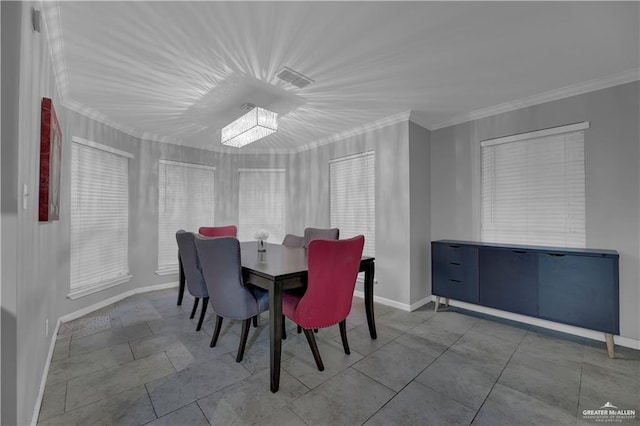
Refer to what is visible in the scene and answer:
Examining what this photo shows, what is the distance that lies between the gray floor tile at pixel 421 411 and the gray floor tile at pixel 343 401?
2.2 inches

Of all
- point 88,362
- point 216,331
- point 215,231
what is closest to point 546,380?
point 216,331

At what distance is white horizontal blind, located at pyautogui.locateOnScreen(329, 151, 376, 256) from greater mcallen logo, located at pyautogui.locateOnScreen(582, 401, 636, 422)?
2.45 meters

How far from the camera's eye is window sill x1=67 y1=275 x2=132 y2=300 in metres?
3.05

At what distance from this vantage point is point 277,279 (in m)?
1.85

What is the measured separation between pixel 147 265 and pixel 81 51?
9.86ft

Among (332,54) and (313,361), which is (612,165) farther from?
(313,361)

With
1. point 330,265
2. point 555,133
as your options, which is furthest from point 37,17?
point 555,133

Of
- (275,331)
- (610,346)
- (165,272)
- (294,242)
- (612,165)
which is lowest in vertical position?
(610,346)

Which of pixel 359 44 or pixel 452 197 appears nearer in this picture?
pixel 359 44

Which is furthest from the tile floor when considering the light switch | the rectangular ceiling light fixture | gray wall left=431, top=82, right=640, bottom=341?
the rectangular ceiling light fixture

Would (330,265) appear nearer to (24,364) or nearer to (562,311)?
(24,364)

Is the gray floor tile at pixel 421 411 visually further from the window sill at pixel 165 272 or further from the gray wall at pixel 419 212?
the window sill at pixel 165 272

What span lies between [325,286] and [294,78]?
1821 mm

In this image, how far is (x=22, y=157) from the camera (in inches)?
49.3
